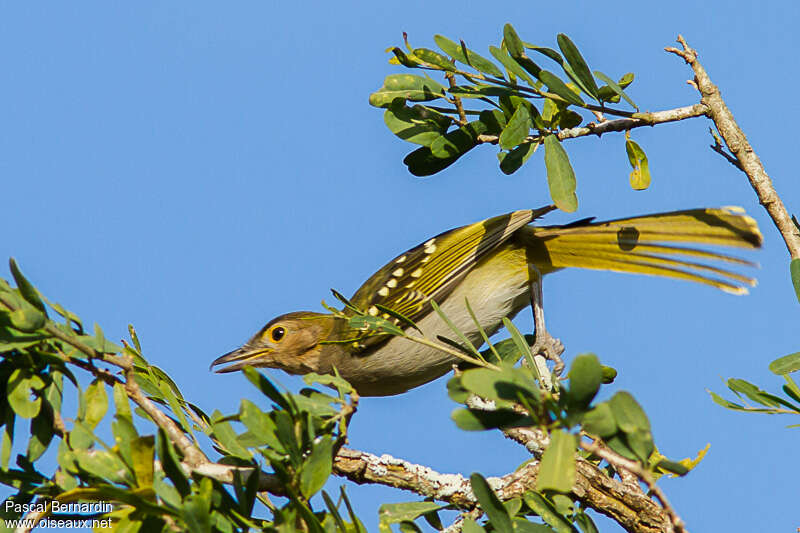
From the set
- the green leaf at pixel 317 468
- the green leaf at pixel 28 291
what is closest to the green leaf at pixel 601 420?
the green leaf at pixel 317 468

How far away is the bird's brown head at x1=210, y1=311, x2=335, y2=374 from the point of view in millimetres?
6355

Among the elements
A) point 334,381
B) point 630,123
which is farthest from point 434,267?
point 334,381

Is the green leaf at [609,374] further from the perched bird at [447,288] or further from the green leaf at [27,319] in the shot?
the green leaf at [27,319]

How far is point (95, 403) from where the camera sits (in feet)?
8.80

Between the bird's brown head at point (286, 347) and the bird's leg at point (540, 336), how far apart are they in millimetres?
1671

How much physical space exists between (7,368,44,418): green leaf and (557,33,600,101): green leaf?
2.22 m

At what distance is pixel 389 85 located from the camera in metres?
3.63

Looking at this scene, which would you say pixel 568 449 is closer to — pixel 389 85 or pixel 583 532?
pixel 583 532

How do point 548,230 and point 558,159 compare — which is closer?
point 558,159

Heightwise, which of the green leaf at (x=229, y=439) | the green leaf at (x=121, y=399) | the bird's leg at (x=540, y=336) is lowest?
the green leaf at (x=229, y=439)

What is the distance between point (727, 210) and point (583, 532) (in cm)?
185

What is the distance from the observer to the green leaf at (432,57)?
11.4ft

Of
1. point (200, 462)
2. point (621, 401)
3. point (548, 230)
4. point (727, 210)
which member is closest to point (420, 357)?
point (548, 230)

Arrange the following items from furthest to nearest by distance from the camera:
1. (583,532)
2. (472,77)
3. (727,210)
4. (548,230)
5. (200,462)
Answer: (548,230) → (727,210) → (472,77) → (583,532) → (200,462)
